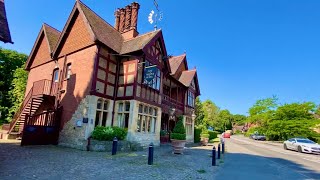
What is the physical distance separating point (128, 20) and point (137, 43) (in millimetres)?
5067

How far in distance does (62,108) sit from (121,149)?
5959 millimetres

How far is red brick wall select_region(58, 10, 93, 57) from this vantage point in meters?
18.3

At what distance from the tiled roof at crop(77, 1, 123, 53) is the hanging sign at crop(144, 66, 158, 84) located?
3.08 m

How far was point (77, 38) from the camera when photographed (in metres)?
19.2

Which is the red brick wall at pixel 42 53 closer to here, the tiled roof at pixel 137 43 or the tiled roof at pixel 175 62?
the tiled roof at pixel 137 43

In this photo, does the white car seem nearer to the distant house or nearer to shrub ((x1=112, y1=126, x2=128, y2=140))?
shrub ((x1=112, y1=126, x2=128, y2=140))

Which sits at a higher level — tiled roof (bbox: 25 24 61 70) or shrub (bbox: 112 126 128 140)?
tiled roof (bbox: 25 24 61 70)

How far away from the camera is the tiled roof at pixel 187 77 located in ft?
97.7

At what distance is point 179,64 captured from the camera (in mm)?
29906

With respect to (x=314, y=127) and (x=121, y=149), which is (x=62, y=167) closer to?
(x=121, y=149)

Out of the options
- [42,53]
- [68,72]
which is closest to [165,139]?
[68,72]

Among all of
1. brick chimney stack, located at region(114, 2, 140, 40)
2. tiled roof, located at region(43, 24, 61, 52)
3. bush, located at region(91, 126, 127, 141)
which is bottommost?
bush, located at region(91, 126, 127, 141)

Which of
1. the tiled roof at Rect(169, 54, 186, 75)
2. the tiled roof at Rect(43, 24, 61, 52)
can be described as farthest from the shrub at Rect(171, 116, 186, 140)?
the tiled roof at Rect(43, 24, 61, 52)

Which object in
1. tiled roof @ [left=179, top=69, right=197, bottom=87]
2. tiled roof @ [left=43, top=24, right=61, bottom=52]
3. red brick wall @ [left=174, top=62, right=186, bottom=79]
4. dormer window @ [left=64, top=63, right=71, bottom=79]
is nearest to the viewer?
dormer window @ [left=64, top=63, right=71, bottom=79]
